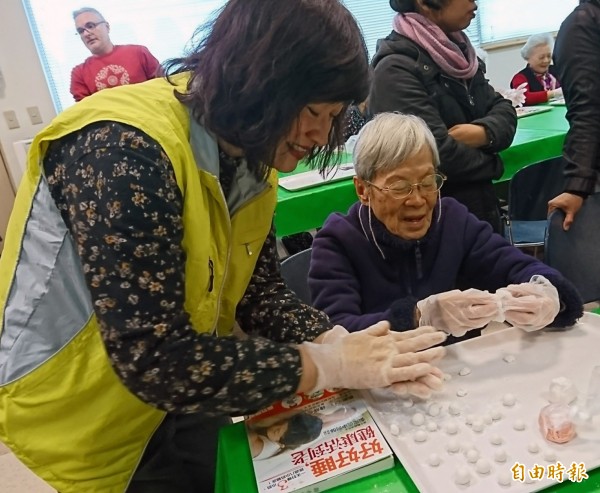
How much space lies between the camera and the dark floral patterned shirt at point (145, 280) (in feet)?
1.96

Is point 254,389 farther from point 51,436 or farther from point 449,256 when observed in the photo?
point 449,256

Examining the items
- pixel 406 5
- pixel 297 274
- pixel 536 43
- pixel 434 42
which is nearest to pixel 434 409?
pixel 297 274

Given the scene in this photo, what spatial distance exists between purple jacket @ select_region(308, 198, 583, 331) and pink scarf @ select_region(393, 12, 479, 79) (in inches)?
21.2

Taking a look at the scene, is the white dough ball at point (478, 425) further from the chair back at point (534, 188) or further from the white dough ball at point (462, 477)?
the chair back at point (534, 188)

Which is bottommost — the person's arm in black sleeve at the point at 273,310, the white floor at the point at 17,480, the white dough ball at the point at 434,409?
the white floor at the point at 17,480

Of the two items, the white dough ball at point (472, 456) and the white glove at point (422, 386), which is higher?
the white glove at point (422, 386)

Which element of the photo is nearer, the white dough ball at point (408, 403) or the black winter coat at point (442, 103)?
the white dough ball at point (408, 403)

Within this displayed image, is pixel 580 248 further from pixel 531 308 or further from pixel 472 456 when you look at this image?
pixel 472 456

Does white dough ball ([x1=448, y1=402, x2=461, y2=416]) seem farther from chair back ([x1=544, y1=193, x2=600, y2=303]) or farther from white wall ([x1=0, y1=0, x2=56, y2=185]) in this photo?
white wall ([x1=0, y1=0, x2=56, y2=185])

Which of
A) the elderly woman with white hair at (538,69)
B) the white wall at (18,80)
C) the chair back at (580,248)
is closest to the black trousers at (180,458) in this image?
the chair back at (580,248)

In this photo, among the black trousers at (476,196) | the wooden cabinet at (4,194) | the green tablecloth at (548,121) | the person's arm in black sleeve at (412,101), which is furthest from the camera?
the wooden cabinet at (4,194)

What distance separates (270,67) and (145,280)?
297mm

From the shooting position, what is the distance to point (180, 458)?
3.00 ft

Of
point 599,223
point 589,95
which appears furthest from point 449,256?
point 589,95
